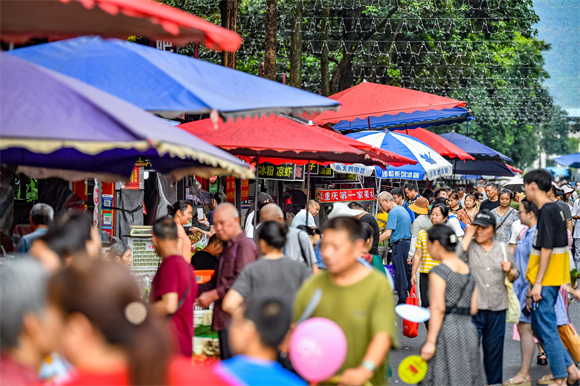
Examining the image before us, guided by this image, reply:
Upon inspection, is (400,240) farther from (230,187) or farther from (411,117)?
(230,187)

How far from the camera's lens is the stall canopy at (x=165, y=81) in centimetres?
486

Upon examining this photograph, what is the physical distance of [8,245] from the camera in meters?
9.57

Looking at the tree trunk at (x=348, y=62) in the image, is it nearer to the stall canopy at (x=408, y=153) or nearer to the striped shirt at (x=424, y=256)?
the stall canopy at (x=408, y=153)

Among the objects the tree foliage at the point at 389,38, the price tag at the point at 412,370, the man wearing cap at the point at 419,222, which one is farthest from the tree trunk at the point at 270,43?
the price tag at the point at 412,370

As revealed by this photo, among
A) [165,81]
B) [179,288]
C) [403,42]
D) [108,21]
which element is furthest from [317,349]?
[403,42]

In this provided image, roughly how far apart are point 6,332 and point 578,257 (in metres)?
14.4

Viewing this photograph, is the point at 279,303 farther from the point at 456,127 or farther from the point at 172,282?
the point at 456,127

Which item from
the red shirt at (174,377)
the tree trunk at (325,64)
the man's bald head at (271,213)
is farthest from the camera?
the tree trunk at (325,64)

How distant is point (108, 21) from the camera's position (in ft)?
13.2

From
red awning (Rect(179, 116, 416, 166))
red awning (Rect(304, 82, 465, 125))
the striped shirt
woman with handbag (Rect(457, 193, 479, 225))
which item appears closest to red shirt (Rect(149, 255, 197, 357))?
red awning (Rect(179, 116, 416, 166))

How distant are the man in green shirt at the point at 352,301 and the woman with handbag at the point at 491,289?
9.50 feet

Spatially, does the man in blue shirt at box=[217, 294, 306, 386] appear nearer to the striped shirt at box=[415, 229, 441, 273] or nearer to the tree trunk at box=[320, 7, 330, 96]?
the striped shirt at box=[415, 229, 441, 273]

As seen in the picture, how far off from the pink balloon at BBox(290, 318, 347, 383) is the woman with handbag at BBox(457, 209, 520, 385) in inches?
157

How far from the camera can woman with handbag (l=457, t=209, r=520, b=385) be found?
22.0ft
